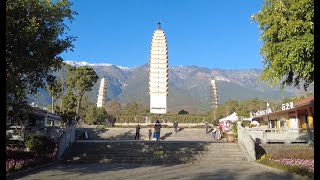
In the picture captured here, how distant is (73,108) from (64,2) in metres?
43.5

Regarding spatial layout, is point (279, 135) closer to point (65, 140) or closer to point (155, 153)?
point (155, 153)

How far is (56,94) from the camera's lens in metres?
54.2

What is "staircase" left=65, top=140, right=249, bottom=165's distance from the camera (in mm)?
23219

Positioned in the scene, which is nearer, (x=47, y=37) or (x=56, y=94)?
(x=47, y=37)

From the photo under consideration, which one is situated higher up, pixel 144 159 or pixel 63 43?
pixel 63 43

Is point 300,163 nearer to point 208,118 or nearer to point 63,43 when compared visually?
point 63,43

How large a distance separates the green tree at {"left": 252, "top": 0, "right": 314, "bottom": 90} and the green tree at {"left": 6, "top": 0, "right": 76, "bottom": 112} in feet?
24.9

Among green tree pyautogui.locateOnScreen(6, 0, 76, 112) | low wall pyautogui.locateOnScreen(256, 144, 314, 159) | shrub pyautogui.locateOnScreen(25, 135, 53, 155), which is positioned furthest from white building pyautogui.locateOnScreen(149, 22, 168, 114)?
green tree pyautogui.locateOnScreen(6, 0, 76, 112)

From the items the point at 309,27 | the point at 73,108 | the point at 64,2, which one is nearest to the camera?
the point at 309,27

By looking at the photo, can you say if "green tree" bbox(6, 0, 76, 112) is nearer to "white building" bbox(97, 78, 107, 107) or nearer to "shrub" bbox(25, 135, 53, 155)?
"shrub" bbox(25, 135, 53, 155)

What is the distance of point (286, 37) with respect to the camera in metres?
14.2

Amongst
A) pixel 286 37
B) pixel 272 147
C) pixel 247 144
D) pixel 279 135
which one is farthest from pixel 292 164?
pixel 279 135
